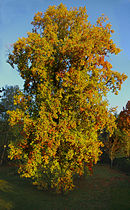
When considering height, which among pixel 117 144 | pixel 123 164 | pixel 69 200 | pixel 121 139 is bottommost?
pixel 69 200

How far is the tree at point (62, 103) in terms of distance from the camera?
12.9m

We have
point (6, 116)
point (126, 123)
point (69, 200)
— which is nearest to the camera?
point (69, 200)

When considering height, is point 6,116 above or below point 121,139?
above

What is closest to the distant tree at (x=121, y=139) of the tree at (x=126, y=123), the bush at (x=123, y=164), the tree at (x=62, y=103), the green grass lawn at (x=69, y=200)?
the tree at (x=126, y=123)

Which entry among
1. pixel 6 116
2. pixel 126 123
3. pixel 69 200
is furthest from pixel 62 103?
pixel 6 116

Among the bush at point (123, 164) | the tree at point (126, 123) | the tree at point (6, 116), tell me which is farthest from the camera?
the tree at point (6, 116)

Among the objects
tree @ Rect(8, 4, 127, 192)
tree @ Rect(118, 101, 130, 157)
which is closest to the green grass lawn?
tree @ Rect(8, 4, 127, 192)

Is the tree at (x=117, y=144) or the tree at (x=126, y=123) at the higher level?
the tree at (x=126, y=123)

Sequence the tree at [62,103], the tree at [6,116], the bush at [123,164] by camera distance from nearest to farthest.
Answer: the tree at [62,103] → the bush at [123,164] → the tree at [6,116]

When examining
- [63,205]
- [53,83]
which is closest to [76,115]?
[53,83]

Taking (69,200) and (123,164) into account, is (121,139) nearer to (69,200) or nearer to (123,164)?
(123,164)

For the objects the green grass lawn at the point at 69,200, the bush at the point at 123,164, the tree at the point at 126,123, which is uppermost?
the tree at the point at 126,123

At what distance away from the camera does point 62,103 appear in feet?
47.0

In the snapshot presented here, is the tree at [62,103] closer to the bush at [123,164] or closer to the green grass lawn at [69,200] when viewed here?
the green grass lawn at [69,200]
